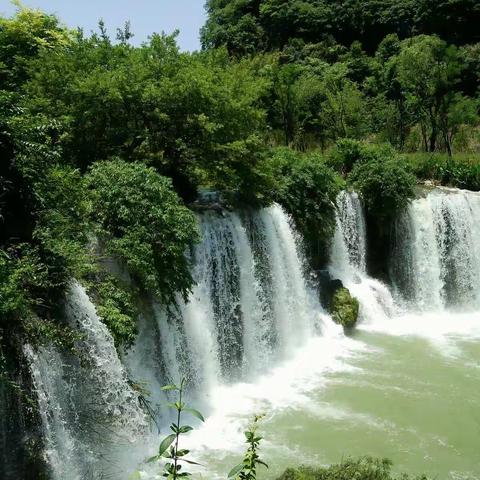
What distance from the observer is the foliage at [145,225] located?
8.93 metres

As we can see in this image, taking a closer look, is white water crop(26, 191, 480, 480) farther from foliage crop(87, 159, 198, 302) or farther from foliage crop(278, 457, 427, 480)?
foliage crop(278, 457, 427, 480)

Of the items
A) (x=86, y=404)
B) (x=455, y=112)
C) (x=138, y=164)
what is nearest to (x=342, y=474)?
(x=86, y=404)

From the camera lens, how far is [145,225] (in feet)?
30.6

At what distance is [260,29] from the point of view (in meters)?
44.1

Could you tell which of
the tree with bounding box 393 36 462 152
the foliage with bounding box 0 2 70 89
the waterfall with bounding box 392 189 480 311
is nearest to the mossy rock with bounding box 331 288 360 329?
the waterfall with bounding box 392 189 480 311

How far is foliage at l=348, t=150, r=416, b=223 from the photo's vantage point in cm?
1606

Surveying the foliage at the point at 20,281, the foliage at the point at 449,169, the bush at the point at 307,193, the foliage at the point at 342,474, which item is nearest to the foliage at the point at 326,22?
the foliage at the point at 449,169

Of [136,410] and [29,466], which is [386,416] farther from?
[29,466]

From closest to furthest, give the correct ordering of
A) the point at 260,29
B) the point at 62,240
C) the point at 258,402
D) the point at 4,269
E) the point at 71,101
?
the point at 4,269, the point at 62,240, the point at 258,402, the point at 71,101, the point at 260,29

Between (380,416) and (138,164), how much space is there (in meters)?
6.10

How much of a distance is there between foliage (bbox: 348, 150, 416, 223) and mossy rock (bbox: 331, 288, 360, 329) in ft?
10.2

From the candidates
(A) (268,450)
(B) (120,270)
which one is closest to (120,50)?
(B) (120,270)

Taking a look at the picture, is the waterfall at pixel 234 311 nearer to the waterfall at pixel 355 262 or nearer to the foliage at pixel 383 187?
the waterfall at pixel 355 262

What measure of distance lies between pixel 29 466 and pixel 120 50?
9.21 m
